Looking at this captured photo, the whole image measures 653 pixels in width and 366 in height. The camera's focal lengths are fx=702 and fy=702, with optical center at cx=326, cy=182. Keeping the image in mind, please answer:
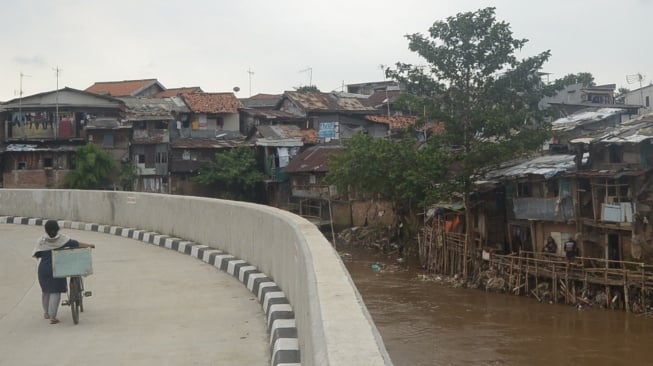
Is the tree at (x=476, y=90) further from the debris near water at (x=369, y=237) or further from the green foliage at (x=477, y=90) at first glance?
the debris near water at (x=369, y=237)

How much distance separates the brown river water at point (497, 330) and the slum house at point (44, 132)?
23558 mm

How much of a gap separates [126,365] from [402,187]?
911 inches

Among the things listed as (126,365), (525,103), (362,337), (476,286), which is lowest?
(476,286)

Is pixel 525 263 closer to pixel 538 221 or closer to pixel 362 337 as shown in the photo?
pixel 538 221

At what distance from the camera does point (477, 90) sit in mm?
27281

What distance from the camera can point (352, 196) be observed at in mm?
37906

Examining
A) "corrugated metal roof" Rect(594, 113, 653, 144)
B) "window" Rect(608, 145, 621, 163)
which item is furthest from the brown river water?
"corrugated metal roof" Rect(594, 113, 653, 144)

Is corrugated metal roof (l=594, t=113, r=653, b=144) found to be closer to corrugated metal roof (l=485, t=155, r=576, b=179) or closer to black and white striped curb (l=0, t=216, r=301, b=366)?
corrugated metal roof (l=485, t=155, r=576, b=179)

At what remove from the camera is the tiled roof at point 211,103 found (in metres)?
44.3

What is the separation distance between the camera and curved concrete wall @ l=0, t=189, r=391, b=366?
3.13 m

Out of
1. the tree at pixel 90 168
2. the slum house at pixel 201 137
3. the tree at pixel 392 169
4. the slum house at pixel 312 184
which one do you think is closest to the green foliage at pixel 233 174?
the slum house at pixel 201 137

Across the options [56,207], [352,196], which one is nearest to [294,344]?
[56,207]

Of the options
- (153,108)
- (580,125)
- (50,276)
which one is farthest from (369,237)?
(50,276)

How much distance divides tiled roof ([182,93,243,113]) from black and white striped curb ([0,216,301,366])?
27.8 metres
